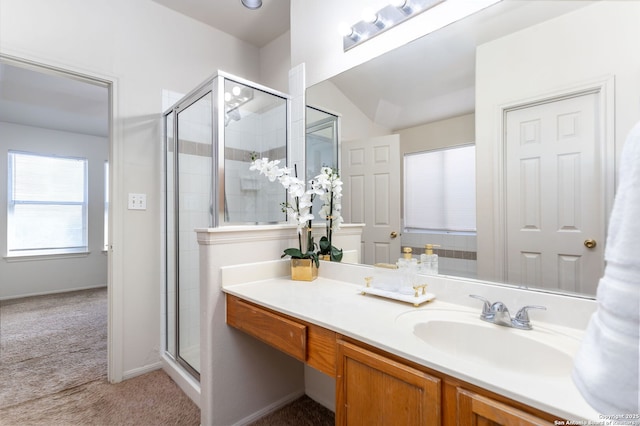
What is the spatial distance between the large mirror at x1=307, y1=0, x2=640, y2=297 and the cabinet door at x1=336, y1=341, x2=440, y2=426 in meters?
0.57

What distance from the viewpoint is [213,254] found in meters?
1.46

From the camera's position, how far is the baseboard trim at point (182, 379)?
1813 mm

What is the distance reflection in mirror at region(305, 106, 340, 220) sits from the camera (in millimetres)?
1728

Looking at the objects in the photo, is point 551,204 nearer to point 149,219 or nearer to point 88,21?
point 149,219

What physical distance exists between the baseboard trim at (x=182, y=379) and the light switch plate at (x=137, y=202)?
1.05 m

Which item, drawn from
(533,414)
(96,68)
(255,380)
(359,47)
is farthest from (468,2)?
(96,68)

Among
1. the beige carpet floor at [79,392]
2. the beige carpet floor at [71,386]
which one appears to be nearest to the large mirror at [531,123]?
→ the beige carpet floor at [79,392]

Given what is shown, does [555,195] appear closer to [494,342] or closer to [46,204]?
[494,342]

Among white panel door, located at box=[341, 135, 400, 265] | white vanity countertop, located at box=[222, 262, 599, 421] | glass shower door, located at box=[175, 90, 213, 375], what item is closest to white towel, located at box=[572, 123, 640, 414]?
white vanity countertop, located at box=[222, 262, 599, 421]

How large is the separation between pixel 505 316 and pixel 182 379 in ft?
6.15

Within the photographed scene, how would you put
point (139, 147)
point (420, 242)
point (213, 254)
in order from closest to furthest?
point (420, 242) < point (213, 254) < point (139, 147)

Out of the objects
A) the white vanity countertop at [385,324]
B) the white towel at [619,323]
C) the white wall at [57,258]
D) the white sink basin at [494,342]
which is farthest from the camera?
the white wall at [57,258]

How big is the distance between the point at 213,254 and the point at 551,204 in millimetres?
1337

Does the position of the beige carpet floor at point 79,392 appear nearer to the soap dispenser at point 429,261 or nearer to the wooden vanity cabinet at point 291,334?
the wooden vanity cabinet at point 291,334
